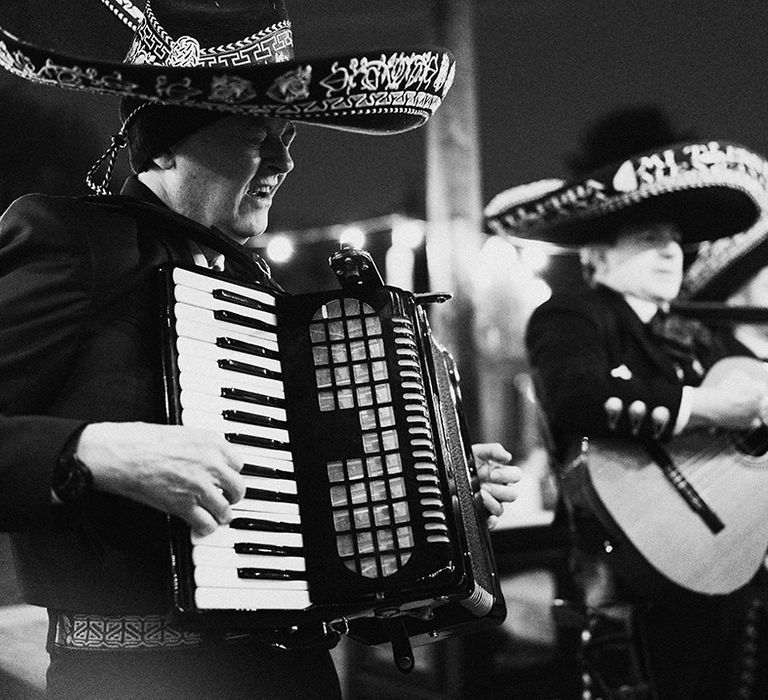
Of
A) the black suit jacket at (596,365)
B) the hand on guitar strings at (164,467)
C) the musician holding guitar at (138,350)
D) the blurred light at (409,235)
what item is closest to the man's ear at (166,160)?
the musician holding guitar at (138,350)

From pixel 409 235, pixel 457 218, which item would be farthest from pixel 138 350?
pixel 409 235

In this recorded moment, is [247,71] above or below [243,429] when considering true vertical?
above

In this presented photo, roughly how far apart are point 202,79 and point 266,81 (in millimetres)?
88

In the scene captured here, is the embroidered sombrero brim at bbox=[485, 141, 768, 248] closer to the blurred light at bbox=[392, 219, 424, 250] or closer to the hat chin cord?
the hat chin cord

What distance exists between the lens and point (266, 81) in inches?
56.0

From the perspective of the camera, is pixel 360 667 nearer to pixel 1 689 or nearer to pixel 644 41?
pixel 1 689

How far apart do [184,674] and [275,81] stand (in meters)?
0.83

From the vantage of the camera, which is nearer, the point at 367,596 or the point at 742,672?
the point at 367,596

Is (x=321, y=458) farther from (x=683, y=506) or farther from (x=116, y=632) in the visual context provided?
(x=683, y=506)

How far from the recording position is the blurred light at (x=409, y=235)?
25.0ft

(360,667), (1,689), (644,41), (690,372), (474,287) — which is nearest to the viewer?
(1,689)

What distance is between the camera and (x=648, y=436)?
106 inches

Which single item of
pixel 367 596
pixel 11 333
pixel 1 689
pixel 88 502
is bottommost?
pixel 1 689

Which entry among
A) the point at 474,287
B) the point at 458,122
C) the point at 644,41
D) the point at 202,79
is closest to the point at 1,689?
the point at 202,79
